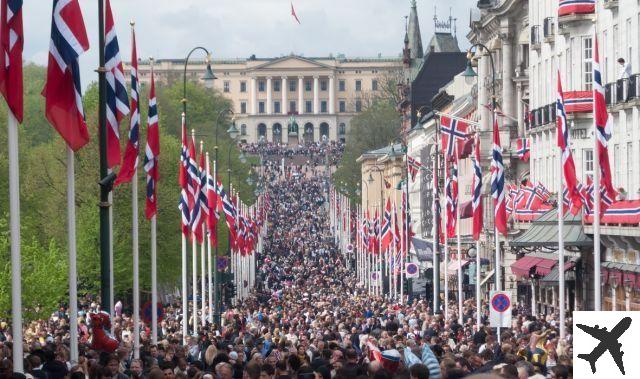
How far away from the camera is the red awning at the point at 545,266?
5391 cm

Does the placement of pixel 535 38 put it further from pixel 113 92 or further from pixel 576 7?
pixel 113 92

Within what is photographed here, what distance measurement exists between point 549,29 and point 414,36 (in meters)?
109

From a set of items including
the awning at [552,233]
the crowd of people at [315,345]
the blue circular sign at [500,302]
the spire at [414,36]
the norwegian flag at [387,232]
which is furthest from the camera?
the spire at [414,36]

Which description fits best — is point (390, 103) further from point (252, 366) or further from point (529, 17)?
point (252, 366)

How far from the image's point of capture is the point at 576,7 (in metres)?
52.2

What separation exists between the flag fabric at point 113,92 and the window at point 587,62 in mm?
26672

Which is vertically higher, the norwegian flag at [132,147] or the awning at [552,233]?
the norwegian flag at [132,147]

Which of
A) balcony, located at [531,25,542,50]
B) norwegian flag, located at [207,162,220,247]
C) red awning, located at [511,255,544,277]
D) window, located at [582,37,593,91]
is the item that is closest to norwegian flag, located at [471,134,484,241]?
window, located at [582,37,593,91]

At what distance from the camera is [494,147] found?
42750 millimetres

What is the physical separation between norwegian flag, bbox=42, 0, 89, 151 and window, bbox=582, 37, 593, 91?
1214 inches

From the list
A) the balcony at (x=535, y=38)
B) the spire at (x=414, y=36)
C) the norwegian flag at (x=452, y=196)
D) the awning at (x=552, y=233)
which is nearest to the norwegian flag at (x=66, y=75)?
the awning at (x=552, y=233)

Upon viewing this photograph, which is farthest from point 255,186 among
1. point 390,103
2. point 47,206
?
point 47,206

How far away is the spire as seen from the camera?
167250 millimetres

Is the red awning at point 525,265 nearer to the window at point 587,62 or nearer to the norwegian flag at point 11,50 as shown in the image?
the window at point 587,62
